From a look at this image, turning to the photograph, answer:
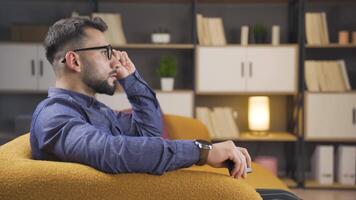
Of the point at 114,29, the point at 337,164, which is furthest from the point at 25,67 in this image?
the point at 337,164

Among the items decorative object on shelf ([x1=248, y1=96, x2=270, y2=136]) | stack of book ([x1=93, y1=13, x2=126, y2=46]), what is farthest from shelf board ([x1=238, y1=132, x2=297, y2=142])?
stack of book ([x1=93, y1=13, x2=126, y2=46])

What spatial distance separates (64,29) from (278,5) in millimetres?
3139

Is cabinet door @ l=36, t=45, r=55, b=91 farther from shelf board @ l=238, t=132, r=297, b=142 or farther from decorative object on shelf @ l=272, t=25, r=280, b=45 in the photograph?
decorative object on shelf @ l=272, t=25, r=280, b=45

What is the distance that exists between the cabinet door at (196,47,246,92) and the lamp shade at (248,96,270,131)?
0.60 feet

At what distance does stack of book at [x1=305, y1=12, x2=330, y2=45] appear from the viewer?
3914 mm

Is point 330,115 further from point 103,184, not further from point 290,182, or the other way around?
point 103,184

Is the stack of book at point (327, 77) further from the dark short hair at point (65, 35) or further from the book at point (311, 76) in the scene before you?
the dark short hair at point (65, 35)

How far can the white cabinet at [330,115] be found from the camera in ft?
12.8

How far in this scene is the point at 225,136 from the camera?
398cm

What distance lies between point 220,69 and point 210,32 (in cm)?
34

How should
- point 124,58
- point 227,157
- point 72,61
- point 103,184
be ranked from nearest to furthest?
point 103,184, point 227,157, point 72,61, point 124,58

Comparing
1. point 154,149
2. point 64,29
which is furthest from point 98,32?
point 154,149

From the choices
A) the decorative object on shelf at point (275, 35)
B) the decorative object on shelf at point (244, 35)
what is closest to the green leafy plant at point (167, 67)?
the decorative object on shelf at point (244, 35)

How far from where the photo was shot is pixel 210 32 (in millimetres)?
3969
